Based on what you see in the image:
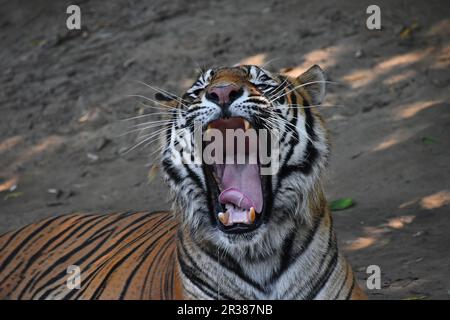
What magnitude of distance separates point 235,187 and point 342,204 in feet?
6.67

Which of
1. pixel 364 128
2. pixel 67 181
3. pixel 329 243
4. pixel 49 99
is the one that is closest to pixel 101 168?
pixel 67 181

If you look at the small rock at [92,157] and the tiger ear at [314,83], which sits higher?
the tiger ear at [314,83]

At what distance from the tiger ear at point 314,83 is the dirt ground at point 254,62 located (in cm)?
106

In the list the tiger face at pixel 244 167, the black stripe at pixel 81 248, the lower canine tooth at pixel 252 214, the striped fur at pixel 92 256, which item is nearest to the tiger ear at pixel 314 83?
the tiger face at pixel 244 167

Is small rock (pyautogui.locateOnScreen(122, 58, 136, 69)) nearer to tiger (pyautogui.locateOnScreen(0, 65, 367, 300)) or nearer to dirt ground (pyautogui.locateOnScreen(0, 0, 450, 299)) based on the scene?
dirt ground (pyautogui.locateOnScreen(0, 0, 450, 299))

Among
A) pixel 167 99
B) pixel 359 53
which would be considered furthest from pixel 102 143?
Answer: pixel 167 99

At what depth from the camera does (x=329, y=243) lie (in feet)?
11.8

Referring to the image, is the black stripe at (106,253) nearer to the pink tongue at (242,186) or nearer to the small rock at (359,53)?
the pink tongue at (242,186)

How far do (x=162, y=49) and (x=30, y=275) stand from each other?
12.3ft

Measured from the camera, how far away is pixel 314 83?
3.87 meters

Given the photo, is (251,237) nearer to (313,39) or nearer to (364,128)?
(364,128)

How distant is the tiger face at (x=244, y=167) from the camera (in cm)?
340

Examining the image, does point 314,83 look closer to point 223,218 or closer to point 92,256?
point 223,218

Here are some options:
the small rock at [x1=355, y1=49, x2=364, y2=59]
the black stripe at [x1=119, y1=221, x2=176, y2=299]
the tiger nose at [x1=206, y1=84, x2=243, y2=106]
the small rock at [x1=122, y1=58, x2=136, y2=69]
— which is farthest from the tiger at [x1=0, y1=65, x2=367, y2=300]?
the small rock at [x1=122, y1=58, x2=136, y2=69]
